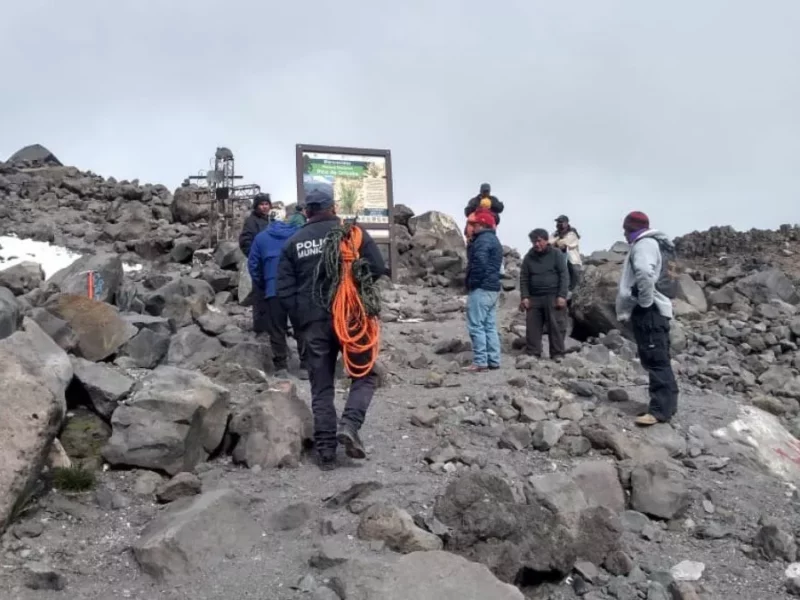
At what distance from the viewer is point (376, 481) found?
5.34m

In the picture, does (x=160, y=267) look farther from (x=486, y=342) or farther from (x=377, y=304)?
(x=377, y=304)

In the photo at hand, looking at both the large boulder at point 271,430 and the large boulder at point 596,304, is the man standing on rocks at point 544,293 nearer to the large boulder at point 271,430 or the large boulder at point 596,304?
the large boulder at point 596,304

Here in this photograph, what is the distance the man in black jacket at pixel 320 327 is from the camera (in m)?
5.72

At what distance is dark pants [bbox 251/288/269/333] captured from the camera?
8742 millimetres

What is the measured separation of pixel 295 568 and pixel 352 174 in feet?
35.0

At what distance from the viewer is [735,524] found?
18.6 ft

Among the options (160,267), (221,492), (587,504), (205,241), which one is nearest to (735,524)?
(587,504)

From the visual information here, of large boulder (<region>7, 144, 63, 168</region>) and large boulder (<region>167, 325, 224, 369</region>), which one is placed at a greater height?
large boulder (<region>7, 144, 63, 168</region>)

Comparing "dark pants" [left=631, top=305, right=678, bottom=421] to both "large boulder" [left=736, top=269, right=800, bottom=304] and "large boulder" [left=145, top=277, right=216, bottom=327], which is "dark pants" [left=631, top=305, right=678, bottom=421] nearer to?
"large boulder" [left=145, top=277, right=216, bottom=327]

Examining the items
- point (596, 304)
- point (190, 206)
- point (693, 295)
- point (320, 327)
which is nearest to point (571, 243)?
point (596, 304)

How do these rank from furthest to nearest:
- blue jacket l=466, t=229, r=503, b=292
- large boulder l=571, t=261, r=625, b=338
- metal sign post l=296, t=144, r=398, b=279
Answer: metal sign post l=296, t=144, r=398, b=279 < large boulder l=571, t=261, r=625, b=338 < blue jacket l=466, t=229, r=503, b=292

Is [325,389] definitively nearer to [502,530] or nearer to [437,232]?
[502,530]

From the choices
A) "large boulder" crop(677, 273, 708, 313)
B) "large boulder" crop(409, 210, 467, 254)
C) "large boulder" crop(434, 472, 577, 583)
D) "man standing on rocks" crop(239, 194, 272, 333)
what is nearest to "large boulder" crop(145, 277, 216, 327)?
"man standing on rocks" crop(239, 194, 272, 333)

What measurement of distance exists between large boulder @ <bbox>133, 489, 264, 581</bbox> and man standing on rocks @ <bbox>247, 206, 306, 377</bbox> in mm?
Result: 3707
